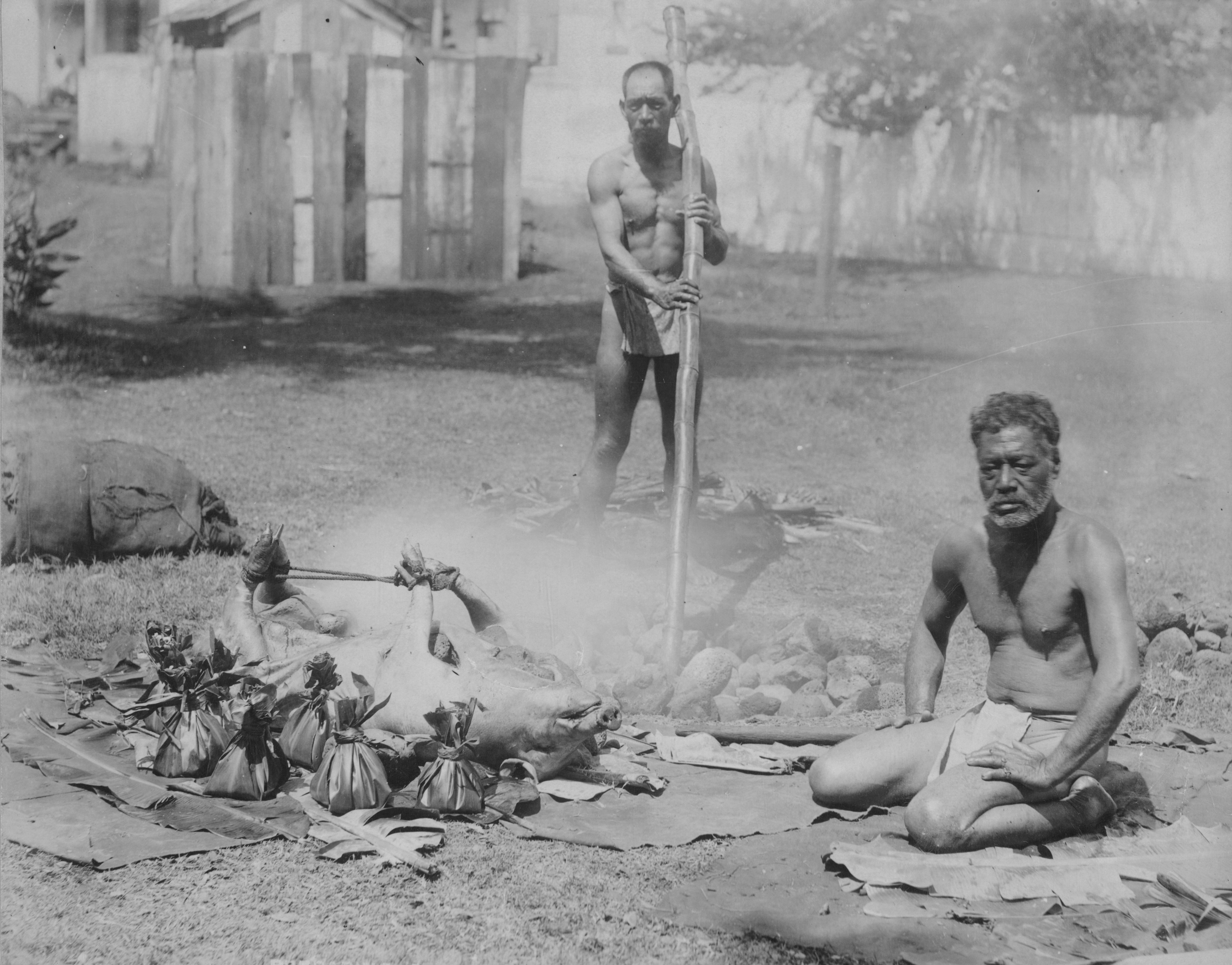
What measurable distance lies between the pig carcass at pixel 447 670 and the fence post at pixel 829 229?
11394 millimetres

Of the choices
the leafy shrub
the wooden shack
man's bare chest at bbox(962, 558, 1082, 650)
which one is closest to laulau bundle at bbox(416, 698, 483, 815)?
man's bare chest at bbox(962, 558, 1082, 650)

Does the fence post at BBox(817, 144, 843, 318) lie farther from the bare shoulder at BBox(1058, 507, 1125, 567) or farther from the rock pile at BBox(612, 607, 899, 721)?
the bare shoulder at BBox(1058, 507, 1125, 567)

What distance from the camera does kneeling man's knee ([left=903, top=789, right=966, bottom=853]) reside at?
3994mm

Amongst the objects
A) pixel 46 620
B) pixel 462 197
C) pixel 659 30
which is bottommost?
pixel 46 620

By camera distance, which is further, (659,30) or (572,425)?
(659,30)

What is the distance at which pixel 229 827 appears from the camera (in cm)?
412

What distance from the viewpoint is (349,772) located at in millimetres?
4199

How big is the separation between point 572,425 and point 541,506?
3.08 m

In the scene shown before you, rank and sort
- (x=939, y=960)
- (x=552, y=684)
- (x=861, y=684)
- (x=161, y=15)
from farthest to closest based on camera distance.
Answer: (x=161, y=15) < (x=861, y=684) < (x=552, y=684) < (x=939, y=960)

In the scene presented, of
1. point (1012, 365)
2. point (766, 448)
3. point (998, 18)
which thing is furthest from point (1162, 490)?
point (998, 18)

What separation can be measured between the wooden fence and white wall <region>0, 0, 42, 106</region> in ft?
6.85

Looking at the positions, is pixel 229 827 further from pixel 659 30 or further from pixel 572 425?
pixel 659 30

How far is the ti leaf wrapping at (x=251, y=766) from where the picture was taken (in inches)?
170

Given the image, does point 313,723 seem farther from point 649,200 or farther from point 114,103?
point 114,103
